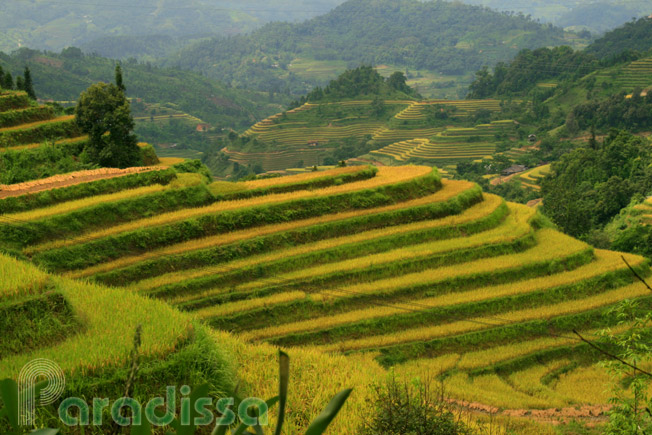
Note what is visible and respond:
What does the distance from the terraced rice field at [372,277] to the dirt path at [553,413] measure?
0.34m

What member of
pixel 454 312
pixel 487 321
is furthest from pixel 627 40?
pixel 454 312

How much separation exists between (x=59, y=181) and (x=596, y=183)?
3348 cm

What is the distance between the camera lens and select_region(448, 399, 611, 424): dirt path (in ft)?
33.4

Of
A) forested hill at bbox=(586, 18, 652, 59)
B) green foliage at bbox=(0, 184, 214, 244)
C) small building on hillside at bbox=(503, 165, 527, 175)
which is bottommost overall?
small building on hillside at bbox=(503, 165, 527, 175)

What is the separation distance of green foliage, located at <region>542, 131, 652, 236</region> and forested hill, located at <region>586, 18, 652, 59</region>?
66.4m

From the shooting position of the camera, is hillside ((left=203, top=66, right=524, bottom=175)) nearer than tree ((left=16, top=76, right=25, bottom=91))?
No

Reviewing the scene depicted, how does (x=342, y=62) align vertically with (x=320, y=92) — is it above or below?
above

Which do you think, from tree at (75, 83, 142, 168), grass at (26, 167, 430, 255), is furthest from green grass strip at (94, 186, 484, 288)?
tree at (75, 83, 142, 168)

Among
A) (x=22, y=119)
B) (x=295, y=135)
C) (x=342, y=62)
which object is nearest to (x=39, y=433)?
(x=22, y=119)

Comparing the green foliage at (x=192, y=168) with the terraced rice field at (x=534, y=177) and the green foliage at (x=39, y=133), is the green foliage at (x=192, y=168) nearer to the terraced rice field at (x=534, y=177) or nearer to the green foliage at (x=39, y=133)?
the green foliage at (x=39, y=133)

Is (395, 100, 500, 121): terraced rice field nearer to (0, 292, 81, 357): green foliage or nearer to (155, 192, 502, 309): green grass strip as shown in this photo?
(155, 192, 502, 309): green grass strip

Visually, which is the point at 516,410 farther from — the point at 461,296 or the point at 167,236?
the point at 167,236

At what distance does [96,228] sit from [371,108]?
73775 millimetres

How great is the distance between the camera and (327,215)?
55.0 ft
